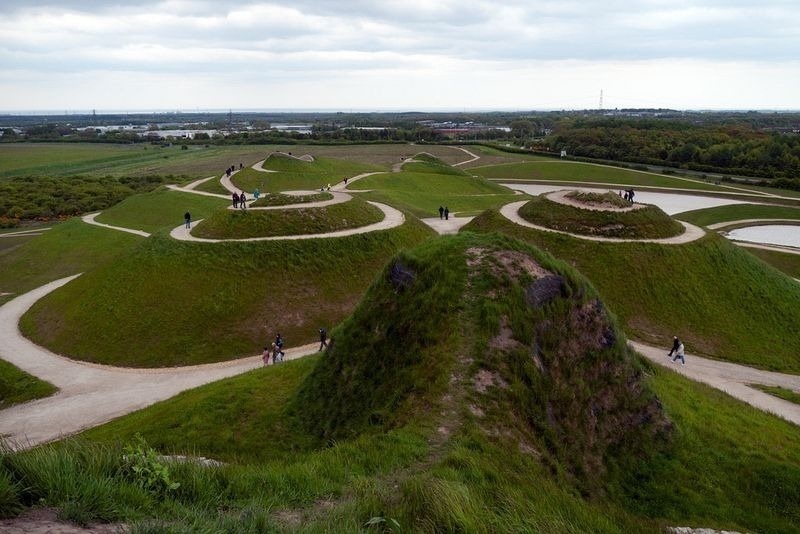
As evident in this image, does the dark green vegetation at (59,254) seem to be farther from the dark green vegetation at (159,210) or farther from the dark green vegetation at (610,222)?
the dark green vegetation at (610,222)

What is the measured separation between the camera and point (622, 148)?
120 meters

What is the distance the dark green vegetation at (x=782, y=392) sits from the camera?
71.5ft

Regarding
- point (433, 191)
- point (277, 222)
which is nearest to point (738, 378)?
point (277, 222)

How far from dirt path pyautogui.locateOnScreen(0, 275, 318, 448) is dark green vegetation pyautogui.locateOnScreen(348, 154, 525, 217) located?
103 feet

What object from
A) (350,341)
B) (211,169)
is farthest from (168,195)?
(350,341)

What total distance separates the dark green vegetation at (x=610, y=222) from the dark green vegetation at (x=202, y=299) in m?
12.7

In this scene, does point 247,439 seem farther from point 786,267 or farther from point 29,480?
point 786,267

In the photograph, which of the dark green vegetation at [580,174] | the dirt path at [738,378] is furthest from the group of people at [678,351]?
the dark green vegetation at [580,174]

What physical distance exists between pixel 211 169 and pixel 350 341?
91755mm

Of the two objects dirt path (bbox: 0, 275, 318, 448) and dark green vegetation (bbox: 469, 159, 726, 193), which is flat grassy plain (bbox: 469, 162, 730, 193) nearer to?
dark green vegetation (bbox: 469, 159, 726, 193)

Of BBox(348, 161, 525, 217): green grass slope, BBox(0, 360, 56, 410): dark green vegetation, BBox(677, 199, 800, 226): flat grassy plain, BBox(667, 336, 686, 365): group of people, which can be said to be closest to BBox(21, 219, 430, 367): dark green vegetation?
BBox(0, 360, 56, 410): dark green vegetation

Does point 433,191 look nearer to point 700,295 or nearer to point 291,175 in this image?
point 291,175

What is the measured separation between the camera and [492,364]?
42.1 ft

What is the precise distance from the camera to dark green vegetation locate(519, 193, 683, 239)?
114ft
